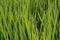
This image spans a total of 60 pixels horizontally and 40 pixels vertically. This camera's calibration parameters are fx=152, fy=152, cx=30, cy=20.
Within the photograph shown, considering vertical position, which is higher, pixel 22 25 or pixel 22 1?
pixel 22 1

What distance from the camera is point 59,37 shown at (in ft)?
2.39

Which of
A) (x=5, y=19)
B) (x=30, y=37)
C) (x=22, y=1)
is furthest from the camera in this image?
(x=22, y=1)

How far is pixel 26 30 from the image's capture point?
2.37 ft

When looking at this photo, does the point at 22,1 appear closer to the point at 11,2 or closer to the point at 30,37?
the point at 11,2

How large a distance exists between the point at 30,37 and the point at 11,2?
0.31 metres

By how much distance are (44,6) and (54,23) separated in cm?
19

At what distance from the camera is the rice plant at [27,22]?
2.22 ft

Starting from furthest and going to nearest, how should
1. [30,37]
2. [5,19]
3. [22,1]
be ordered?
[22,1] < [5,19] < [30,37]

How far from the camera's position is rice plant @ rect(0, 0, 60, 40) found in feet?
2.22

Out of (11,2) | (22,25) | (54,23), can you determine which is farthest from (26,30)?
(11,2)

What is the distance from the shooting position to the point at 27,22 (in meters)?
0.69

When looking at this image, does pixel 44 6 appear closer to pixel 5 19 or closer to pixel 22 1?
pixel 22 1

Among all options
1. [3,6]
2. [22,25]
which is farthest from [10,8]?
[22,25]

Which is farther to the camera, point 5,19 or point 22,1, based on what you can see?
point 22,1
